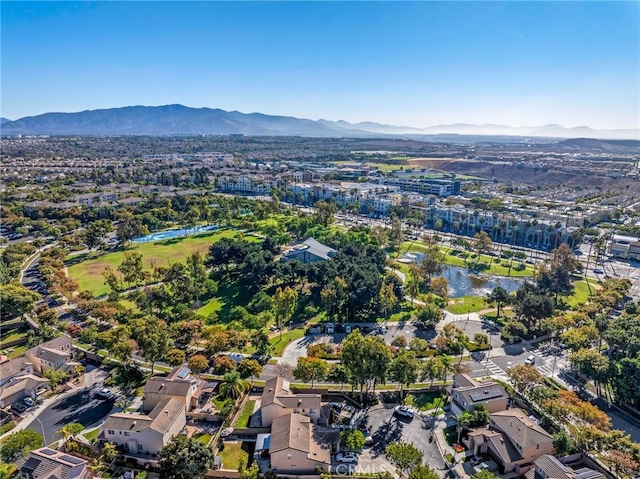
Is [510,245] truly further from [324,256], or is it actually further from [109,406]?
[109,406]

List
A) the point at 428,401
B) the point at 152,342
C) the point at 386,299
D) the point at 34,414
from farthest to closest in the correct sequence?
1. the point at 386,299
2. the point at 152,342
3. the point at 428,401
4. the point at 34,414

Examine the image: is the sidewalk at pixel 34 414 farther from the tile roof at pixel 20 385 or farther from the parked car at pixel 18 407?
the tile roof at pixel 20 385

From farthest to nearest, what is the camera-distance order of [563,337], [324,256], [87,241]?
[87,241], [324,256], [563,337]

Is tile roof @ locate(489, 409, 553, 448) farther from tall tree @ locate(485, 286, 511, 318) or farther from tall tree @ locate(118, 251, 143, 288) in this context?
tall tree @ locate(118, 251, 143, 288)

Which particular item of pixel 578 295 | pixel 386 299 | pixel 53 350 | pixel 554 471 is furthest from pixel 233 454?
pixel 578 295

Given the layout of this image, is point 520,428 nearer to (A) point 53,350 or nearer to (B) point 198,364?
(B) point 198,364

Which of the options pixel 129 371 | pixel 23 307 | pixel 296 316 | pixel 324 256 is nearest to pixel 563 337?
pixel 296 316
